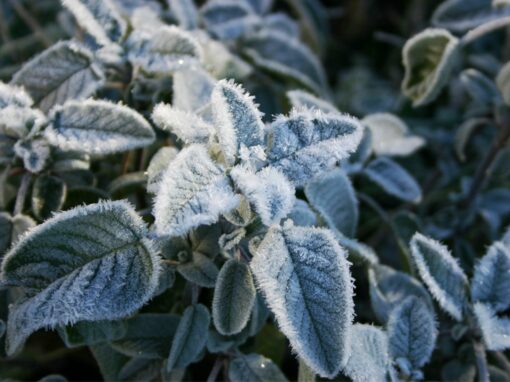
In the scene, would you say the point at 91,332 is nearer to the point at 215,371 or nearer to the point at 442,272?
the point at 215,371

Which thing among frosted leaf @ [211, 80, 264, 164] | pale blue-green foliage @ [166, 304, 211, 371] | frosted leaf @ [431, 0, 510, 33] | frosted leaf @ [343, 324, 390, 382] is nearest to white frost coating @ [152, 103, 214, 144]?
frosted leaf @ [211, 80, 264, 164]

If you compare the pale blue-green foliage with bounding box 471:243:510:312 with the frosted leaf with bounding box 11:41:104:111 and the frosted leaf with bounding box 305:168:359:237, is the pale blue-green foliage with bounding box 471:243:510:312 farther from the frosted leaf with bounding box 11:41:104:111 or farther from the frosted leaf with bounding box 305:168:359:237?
the frosted leaf with bounding box 11:41:104:111

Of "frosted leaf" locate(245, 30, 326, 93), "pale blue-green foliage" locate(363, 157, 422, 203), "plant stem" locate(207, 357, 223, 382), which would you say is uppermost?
"frosted leaf" locate(245, 30, 326, 93)

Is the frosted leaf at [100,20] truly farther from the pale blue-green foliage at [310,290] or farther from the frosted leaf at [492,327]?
the frosted leaf at [492,327]

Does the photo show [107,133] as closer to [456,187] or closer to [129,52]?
[129,52]

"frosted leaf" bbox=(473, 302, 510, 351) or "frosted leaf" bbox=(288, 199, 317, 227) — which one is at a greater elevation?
"frosted leaf" bbox=(288, 199, 317, 227)

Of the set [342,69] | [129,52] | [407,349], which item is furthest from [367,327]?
[342,69]

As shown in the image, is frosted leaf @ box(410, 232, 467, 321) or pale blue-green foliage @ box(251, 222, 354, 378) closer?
pale blue-green foliage @ box(251, 222, 354, 378)

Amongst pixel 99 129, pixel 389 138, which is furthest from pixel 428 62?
pixel 99 129
